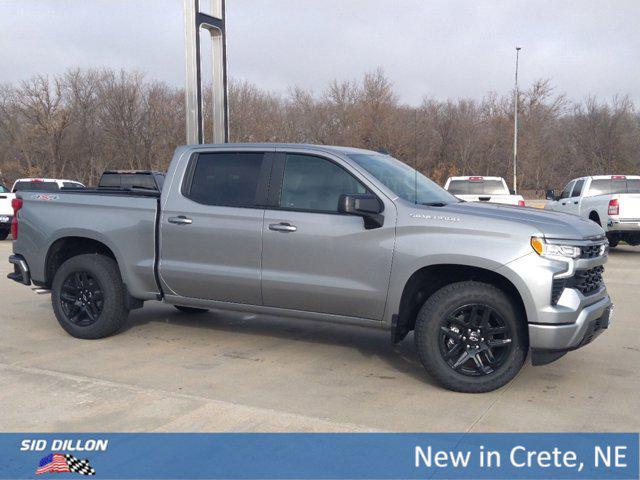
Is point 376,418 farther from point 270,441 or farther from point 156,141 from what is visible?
point 156,141

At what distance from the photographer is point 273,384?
17.8 feet

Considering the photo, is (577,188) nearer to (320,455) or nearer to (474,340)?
(474,340)

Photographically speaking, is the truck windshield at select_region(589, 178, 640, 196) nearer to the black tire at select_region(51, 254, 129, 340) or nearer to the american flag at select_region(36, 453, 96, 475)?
the black tire at select_region(51, 254, 129, 340)

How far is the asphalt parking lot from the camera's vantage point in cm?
462

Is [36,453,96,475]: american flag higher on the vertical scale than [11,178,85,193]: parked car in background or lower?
lower

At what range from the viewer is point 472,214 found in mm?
5277

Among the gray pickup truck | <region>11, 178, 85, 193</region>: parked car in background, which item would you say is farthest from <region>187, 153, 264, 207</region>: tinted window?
<region>11, 178, 85, 193</region>: parked car in background

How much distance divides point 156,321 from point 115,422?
337 centimetres

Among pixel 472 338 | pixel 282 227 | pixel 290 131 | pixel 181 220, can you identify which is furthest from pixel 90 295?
pixel 290 131

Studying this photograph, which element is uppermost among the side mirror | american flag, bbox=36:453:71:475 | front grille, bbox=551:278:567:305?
the side mirror

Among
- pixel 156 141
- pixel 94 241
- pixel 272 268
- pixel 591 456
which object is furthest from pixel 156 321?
pixel 156 141

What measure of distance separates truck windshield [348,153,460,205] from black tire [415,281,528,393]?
0.95 meters

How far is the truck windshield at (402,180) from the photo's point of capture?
5793mm

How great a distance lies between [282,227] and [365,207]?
823 mm
